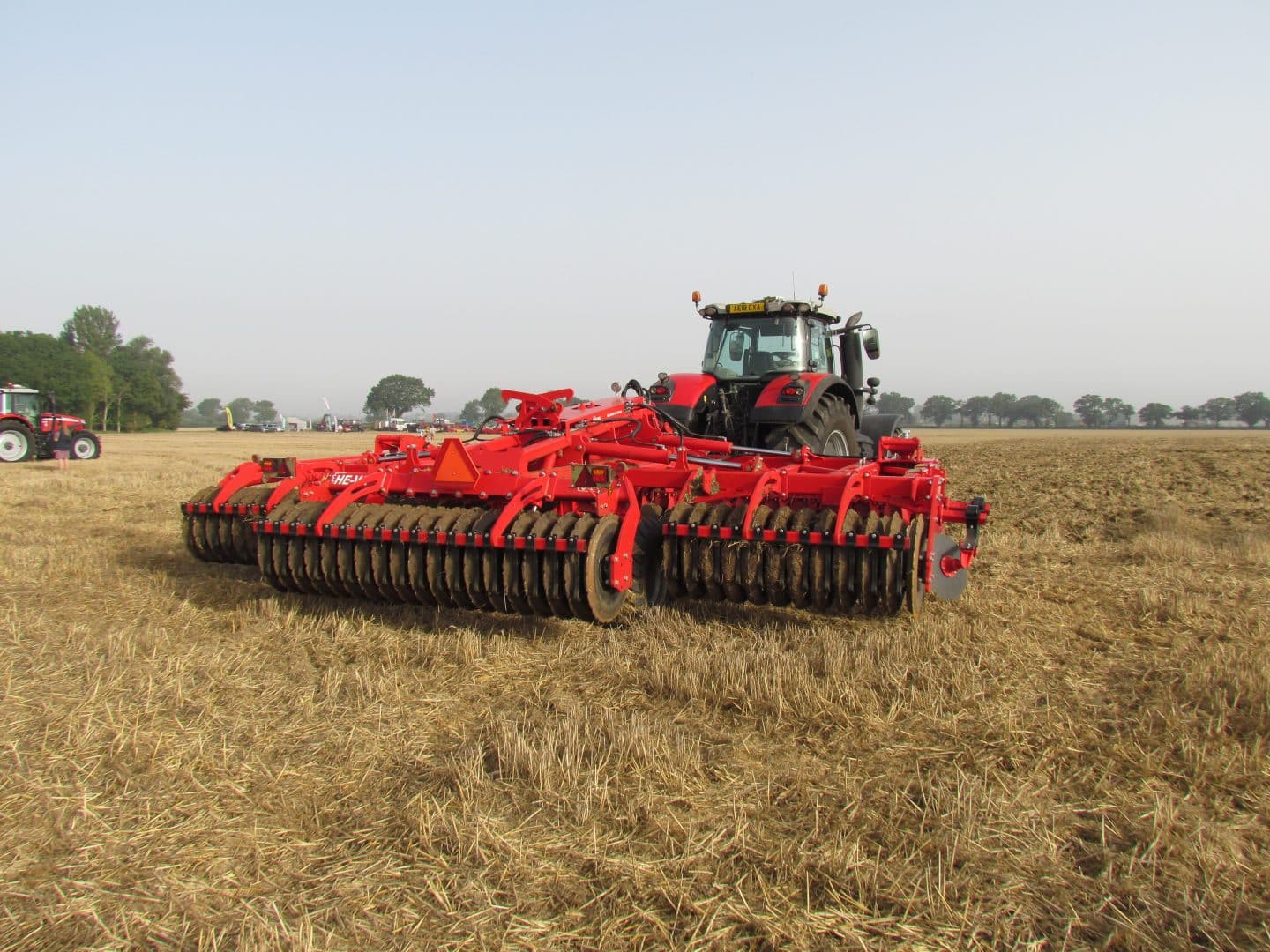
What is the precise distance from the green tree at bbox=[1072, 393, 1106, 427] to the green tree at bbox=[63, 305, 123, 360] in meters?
94.9

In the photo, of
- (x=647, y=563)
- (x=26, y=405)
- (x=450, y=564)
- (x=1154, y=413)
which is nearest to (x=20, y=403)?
(x=26, y=405)

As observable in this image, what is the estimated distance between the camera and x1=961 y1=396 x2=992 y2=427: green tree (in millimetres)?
88562

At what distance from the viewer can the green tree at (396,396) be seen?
3410 inches

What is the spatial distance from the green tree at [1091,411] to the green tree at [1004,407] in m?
6.03

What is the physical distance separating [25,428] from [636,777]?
2304cm

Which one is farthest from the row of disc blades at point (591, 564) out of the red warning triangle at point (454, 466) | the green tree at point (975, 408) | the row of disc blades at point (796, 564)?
the green tree at point (975, 408)

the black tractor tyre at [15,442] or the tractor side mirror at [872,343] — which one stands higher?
the tractor side mirror at [872,343]

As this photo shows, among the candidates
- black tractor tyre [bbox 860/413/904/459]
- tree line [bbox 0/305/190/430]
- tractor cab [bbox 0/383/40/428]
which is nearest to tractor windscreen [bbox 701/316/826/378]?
black tractor tyre [bbox 860/413/904/459]

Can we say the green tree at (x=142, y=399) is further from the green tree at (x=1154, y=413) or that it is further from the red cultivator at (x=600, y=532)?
the green tree at (x=1154, y=413)

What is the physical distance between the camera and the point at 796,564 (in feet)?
15.3

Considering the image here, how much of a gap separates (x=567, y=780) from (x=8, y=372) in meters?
68.0

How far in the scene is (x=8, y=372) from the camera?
56812 mm

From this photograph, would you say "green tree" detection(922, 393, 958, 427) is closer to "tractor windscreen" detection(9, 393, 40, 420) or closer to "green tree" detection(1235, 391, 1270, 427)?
"green tree" detection(1235, 391, 1270, 427)

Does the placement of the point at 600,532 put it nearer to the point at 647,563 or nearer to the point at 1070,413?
the point at 647,563
